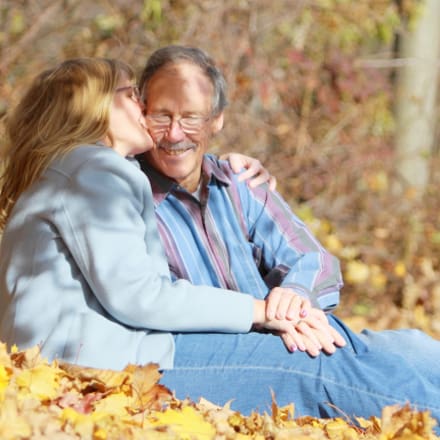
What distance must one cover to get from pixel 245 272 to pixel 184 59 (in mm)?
873

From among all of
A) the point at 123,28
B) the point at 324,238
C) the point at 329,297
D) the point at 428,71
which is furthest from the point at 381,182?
the point at 329,297

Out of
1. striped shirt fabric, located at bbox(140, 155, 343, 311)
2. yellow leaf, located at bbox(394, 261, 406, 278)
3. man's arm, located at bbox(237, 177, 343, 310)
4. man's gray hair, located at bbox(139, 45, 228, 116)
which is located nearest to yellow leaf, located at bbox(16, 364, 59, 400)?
striped shirt fabric, located at bbox(140, 155, 343, 311)

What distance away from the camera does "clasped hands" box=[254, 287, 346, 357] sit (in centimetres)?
298

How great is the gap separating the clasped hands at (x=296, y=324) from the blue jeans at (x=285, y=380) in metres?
0.03

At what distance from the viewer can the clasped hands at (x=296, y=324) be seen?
298 cm

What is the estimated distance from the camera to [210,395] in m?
2.94

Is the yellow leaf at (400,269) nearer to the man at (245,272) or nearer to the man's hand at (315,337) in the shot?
the man at (245,272)

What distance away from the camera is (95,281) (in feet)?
9.16

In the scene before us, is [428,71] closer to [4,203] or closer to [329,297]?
[329,297]

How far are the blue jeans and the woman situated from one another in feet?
0.22

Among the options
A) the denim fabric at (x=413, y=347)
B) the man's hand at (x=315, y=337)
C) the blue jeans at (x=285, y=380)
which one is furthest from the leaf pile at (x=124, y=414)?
the denim fabric at (x=413, y=347)

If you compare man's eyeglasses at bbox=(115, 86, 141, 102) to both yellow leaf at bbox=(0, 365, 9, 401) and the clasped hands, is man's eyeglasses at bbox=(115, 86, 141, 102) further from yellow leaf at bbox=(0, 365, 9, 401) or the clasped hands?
yellow leaf at bbox=(0, 365, 9, 401)

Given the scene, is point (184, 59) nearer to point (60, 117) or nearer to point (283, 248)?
point (60, 117)

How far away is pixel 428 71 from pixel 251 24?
2.11 m
